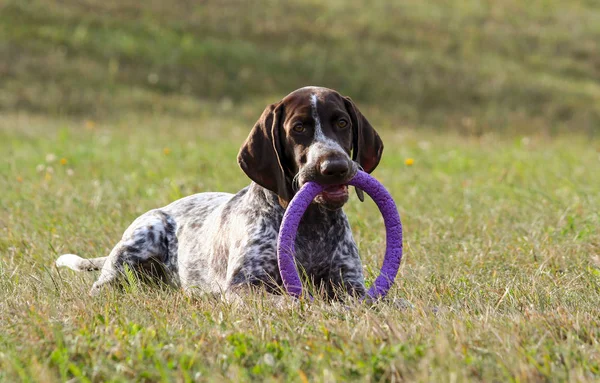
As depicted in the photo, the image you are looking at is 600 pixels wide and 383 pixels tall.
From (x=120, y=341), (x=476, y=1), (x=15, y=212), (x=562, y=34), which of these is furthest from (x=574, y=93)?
(x=120, y=341)

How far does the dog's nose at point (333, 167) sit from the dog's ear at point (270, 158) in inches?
18.4

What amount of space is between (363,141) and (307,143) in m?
0.45

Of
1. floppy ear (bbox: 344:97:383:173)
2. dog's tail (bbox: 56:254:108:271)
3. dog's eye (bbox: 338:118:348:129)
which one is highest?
dog's eye (bbox: 338:118:348:129)

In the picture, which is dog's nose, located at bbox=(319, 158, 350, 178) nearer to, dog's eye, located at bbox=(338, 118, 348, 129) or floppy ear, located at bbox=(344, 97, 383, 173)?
dog's eye, located at bbox=(338, 118, 348, 129)

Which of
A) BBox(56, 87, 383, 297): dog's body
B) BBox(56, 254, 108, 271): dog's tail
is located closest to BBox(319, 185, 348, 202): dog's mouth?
BBox(56, 87, 383, 297): dog's body

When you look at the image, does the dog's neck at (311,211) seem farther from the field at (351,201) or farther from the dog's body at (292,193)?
the field at (351,201)

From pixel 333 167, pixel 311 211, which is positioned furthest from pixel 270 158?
pixel 333 167

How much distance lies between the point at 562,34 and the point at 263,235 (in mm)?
24480

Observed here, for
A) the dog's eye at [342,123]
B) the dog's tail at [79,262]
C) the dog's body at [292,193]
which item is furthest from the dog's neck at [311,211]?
the dog's tail at [79,262]

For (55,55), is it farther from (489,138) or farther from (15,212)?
(15,212)

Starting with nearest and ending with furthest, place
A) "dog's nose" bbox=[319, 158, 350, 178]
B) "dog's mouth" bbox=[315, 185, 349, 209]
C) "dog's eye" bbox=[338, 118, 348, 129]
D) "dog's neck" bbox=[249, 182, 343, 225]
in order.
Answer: "dog's nose" bbox=[319, 158, 350, 178] < "dog's mouth" bbox=[315, 185, 349, 209] < "dog's eye" bbox=[338, 118, 348, 129] < "dog's neck" bbox=[249, 182, 343, 225]

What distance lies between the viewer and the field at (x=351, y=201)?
3.31 metres

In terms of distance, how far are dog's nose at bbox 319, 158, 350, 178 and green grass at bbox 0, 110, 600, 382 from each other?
675 mm

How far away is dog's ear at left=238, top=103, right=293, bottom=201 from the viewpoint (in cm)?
485
